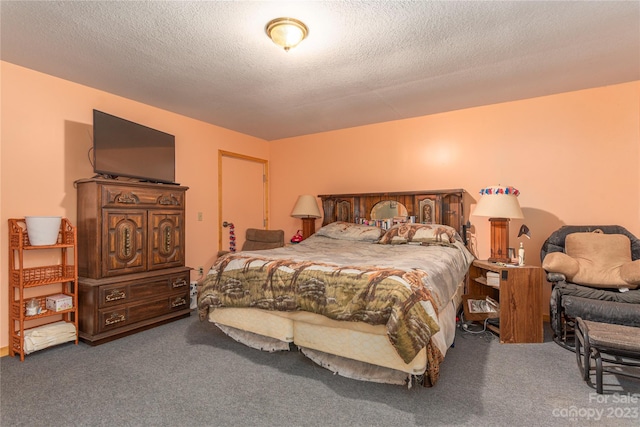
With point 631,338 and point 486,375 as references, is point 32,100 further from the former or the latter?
point 631,338

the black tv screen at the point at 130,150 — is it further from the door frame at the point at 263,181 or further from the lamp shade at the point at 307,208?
the lamp shade at the point at 307,208

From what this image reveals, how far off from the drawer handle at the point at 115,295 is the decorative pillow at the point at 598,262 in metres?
3.83

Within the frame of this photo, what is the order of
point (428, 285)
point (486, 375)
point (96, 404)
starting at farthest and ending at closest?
point (486, 375) → point (428, 285) → point (96, 404)

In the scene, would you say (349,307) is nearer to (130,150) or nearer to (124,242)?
(124,242)

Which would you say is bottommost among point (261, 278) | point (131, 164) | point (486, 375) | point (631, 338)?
point (486, 375)

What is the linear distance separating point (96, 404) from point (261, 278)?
3.97ft

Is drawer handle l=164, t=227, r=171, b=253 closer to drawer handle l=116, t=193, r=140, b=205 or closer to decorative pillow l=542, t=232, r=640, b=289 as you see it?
drawer handle l=116, t=193, r=140, b=205

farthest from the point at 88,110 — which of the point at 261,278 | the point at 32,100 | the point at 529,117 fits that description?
the point at 529,117

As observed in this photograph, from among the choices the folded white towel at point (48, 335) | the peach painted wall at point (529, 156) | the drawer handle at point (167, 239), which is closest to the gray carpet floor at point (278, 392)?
the folded white towel at point (48, 335)

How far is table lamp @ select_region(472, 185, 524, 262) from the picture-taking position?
3115 mm

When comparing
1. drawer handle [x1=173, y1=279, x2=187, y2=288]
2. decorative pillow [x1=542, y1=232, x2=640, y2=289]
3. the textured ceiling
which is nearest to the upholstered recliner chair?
decorative pillow [x1=542, y1=232, x2=640, y2=289]

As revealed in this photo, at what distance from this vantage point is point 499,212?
3105 millimetres

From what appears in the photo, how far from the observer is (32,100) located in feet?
9.16

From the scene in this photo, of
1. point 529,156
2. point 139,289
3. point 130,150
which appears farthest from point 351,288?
point 529,156
